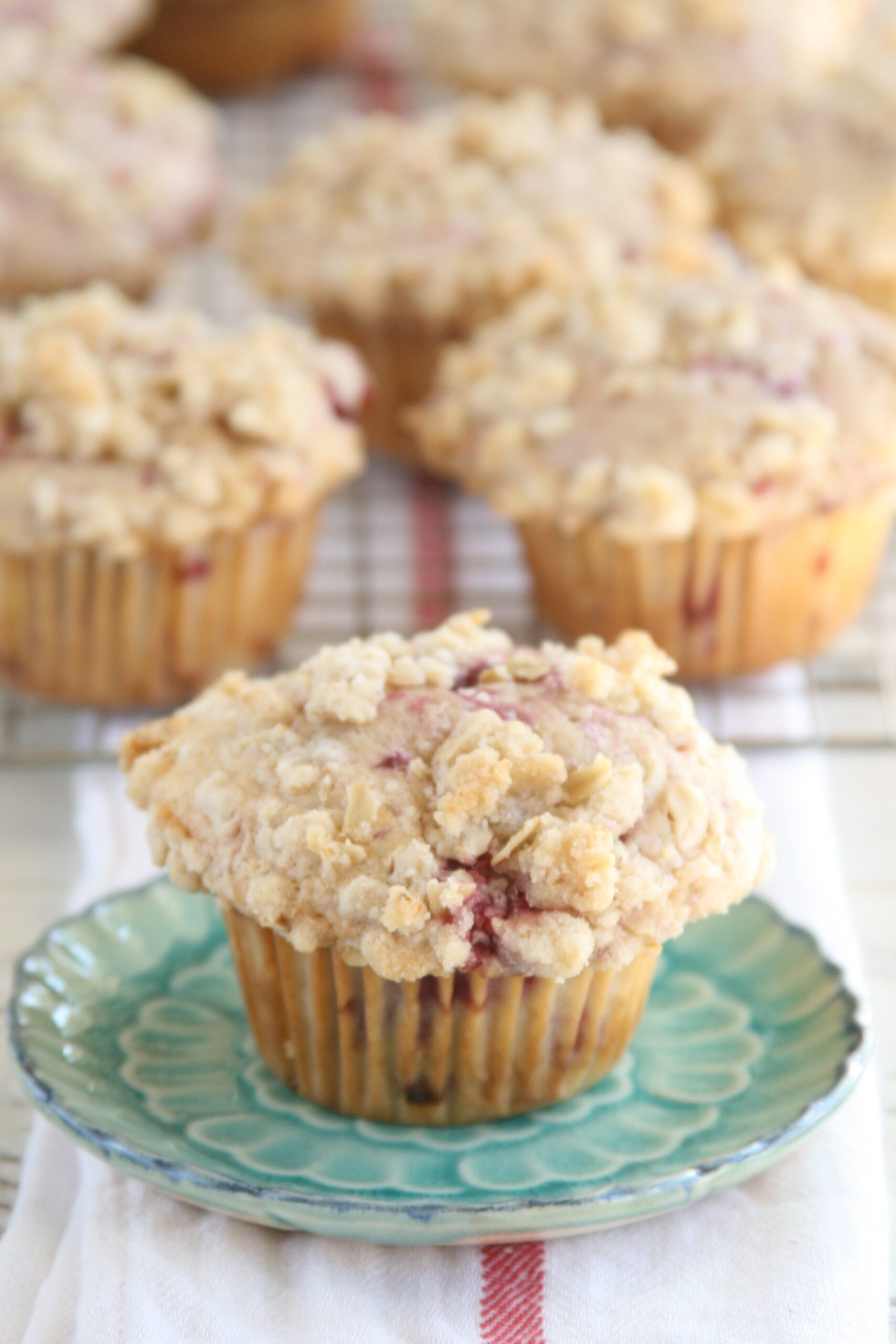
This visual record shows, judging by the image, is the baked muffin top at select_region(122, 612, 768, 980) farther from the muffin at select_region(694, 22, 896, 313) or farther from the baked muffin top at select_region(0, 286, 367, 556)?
the muffin at select_region(694, 22, 896, 313)

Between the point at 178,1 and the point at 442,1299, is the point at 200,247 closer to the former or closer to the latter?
the point at 178,1

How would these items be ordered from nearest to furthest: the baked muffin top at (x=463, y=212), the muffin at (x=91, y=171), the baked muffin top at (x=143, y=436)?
the baked muffin top at (x=143, y=436), the baked muffin top at (x=463, y=212), the muffin at (x=91, y=171)

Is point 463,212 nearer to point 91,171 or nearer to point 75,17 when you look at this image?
point 91,171

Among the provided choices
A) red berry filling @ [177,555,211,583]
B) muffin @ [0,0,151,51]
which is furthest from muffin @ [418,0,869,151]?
red berry filling @ [177,555,211,583]

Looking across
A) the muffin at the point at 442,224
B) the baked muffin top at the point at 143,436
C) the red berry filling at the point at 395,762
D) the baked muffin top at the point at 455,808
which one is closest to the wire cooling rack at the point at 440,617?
the muffin at the point at 442,224

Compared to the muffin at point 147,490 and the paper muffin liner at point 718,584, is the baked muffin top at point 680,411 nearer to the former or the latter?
the paper muffin liner at point 718,584

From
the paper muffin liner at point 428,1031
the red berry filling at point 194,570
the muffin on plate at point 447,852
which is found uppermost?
Result: the muffin on plate at point 447,852

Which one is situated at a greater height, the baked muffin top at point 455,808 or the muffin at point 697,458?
the baked muffin top at point 455,808
